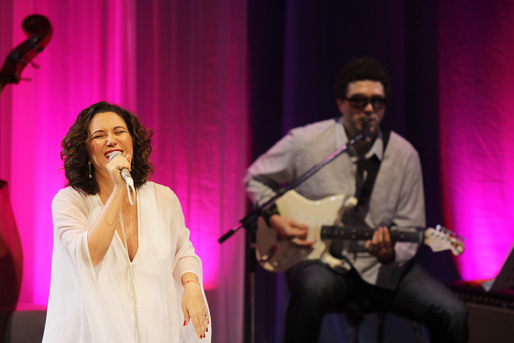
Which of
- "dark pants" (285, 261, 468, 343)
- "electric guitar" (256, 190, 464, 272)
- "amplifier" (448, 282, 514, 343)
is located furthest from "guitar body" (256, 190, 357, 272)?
"amplifier" (448, 282, 514, 343)

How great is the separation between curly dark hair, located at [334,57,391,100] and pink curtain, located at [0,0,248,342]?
27.5 inches

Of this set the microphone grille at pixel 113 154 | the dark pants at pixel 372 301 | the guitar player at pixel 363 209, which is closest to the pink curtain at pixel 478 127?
the guitar player at pixel 363 209

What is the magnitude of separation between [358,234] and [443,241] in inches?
16.5

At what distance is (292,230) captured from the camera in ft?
8.21

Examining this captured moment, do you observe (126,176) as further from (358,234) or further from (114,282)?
(358,234)

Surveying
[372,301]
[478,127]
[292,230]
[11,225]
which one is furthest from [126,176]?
[478,127]

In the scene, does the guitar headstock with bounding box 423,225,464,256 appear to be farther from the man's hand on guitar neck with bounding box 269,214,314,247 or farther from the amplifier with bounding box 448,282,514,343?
the man's hand on guitar neck with bounding box 269,214,314,247

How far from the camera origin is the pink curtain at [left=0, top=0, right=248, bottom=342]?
8.60 ft

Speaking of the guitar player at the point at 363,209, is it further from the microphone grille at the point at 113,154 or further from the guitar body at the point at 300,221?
the microphone grille at the point at 113,154

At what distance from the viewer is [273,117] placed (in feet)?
10.7

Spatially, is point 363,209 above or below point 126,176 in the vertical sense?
below

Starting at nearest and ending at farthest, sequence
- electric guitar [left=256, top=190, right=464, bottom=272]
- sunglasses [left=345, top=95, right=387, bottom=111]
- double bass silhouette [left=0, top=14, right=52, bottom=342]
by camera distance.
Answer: double bass silhouette [left=0, top=14, right=52, bottom=342] < electric guitar [left=256, top=190, right=464, bottom=272] < sunglasses [left=345, top=95, right=387, bottom=111]

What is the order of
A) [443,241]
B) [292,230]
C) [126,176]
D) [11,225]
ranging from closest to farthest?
[126,176]
[11,225]
[443,241]
[292,230]

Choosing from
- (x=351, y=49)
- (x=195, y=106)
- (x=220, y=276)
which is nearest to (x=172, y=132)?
(x=195, y=106)
